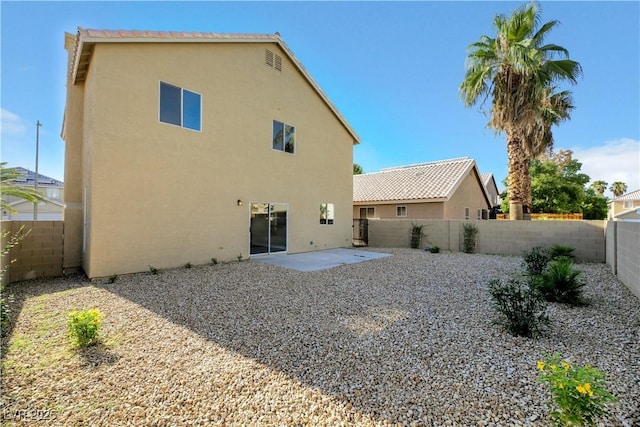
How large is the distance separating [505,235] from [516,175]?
3271 millimetres

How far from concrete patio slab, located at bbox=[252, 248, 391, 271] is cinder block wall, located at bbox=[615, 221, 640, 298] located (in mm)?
6971

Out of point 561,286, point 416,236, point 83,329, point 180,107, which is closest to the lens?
point 83,329

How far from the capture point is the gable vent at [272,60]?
11.7m

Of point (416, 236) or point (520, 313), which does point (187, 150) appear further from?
point (416, 236)

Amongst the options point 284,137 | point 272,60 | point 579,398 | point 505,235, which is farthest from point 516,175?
point 579,398

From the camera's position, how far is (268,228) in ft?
38.2

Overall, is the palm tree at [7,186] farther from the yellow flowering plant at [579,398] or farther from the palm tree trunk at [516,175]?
the palm tree trunk at [516,175]

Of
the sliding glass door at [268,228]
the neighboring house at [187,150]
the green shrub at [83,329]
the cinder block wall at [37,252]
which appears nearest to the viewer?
the green shrub at [83,329]

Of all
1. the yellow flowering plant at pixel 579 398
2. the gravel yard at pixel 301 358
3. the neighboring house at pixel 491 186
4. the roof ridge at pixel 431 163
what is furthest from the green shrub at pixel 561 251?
the neighboring house at pixel 491 186

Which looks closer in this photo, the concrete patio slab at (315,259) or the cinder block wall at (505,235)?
the concrete patio slab at (315,259)

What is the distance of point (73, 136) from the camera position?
10.2 metres

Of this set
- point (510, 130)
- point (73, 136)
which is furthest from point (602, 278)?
point (73, 136)

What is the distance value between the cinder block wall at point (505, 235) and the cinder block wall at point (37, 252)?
13.6 meters

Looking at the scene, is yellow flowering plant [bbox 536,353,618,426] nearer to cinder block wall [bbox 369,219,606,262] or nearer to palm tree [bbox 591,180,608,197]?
cinder block wall [bbox 369,219,606,262]
